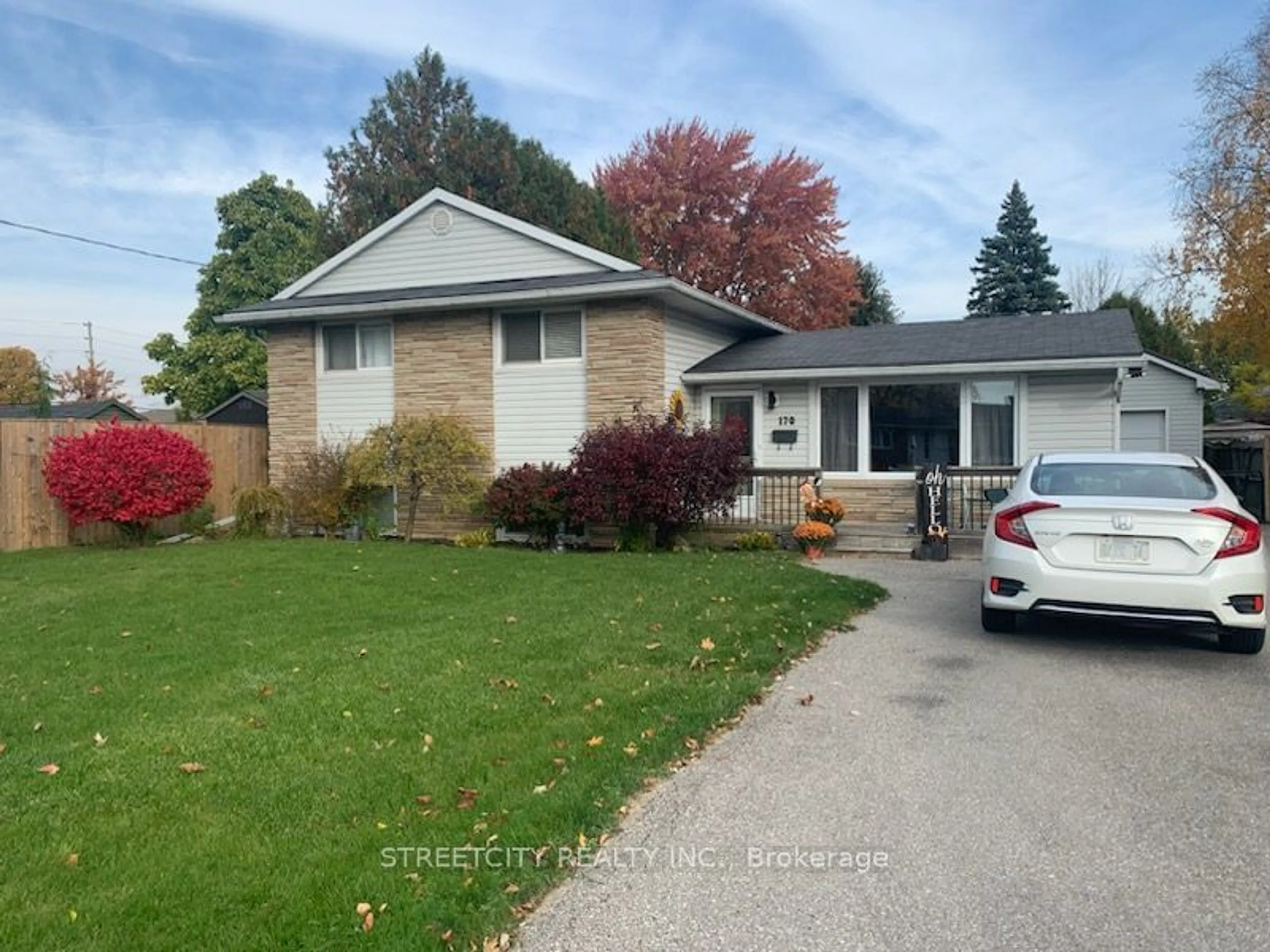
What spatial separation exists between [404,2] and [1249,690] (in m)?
11.5

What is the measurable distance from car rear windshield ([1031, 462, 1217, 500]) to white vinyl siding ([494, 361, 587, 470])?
8580 millimetres

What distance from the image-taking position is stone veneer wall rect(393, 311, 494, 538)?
15.1m

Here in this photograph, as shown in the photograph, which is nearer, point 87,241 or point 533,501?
point 533,501

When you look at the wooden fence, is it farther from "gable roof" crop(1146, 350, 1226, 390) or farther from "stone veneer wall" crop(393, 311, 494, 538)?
"gable roof" crop(1146, 350, 1226, 390)

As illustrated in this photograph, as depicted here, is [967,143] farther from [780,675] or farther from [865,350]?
[780,675]

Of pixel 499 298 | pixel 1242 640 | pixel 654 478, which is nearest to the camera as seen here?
pixel 1242 640

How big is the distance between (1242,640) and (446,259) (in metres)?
13.2

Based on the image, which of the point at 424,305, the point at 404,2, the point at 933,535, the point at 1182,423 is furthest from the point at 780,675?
the point at 1182,423

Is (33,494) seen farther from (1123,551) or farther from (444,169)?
(444,169)

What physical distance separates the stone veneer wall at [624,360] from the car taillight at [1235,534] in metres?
8.79

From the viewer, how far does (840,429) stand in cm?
1490

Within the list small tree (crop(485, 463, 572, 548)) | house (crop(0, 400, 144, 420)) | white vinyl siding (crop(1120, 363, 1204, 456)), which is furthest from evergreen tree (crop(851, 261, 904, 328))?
house (crop(0, 400, 144, 420))

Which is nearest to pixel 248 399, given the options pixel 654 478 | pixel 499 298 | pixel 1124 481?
pixel 499 298

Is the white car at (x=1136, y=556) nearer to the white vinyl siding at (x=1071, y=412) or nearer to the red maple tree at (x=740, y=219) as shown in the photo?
the white vinyl siding at (x=1071, y=412)
